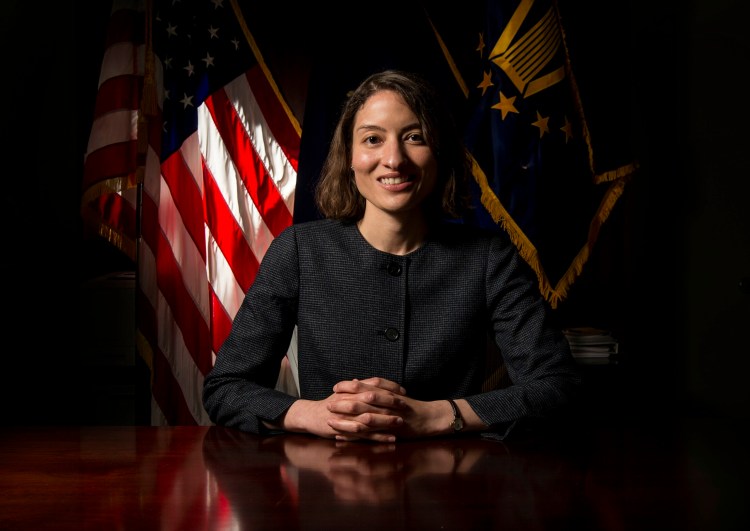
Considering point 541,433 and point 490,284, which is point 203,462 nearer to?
point 541,433

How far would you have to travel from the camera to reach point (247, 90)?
2.96m

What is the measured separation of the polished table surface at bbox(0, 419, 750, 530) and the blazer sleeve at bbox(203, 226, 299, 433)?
69 mm

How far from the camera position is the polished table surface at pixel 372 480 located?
A: 930 millimetres

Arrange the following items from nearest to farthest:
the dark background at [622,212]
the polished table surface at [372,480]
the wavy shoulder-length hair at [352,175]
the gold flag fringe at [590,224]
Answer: the polished table surface at [372,480] → the wavy shoulder-length hair at [352,175] → the gold flag fringe at [590,224] → the dark background at [622,212]

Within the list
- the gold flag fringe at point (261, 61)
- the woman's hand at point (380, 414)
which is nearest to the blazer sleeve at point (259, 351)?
the woman's hand at point (380, 414)

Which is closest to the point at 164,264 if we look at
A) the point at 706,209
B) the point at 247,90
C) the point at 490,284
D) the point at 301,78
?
the point at 247,90

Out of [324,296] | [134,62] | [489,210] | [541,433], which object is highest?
[134,62]

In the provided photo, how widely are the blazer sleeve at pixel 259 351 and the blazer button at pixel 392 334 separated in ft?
0.80

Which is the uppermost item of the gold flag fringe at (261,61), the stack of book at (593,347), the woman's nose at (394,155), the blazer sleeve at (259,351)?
the gold flag fringe at (261,61)

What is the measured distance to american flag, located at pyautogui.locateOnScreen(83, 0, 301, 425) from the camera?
2.84m

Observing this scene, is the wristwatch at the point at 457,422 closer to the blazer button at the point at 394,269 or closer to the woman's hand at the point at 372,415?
the woman's hand at the point at 372,415

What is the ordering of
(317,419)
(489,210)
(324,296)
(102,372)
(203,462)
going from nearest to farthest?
(203,462)
(317,419)
(324,296)
(489,210)
(102,372)

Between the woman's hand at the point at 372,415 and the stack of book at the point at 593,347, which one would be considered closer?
the woman's hand at the point at 372,415

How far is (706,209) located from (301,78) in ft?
6.22
